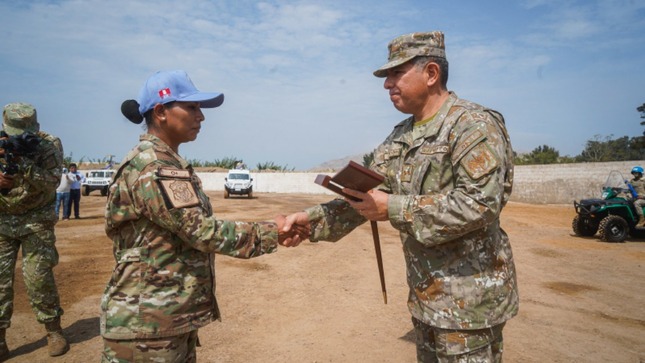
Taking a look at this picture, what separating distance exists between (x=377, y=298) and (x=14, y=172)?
4.76 metres

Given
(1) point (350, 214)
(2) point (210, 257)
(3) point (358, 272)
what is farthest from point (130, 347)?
(3) point (358, 272)

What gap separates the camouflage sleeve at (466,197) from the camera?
2107 mm

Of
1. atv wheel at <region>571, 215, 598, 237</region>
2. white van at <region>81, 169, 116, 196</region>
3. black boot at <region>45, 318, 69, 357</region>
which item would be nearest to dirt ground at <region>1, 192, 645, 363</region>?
black boot at <region>45, 318, 69, 357</region>

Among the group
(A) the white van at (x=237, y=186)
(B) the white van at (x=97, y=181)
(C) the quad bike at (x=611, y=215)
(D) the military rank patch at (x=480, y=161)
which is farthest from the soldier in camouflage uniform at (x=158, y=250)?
(B) the white van at (x=97, y=181)

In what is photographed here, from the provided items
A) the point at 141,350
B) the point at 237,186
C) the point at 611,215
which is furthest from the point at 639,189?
the point at 237,186

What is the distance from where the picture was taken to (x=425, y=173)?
241 cm

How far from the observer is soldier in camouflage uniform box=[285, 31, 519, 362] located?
2150 mm

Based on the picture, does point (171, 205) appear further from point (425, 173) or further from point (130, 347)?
point (425, 173)

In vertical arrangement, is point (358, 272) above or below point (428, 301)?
below

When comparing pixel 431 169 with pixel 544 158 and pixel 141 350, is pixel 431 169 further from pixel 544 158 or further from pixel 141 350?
pixel 544 158

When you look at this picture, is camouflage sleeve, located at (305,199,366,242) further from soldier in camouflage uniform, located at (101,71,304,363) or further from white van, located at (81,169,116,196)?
white van, located at (81,169,116,196)

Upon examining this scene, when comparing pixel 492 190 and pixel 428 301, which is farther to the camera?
pixel 428 301

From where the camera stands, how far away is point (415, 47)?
2.51 m

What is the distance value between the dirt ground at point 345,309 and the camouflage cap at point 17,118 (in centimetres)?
234
